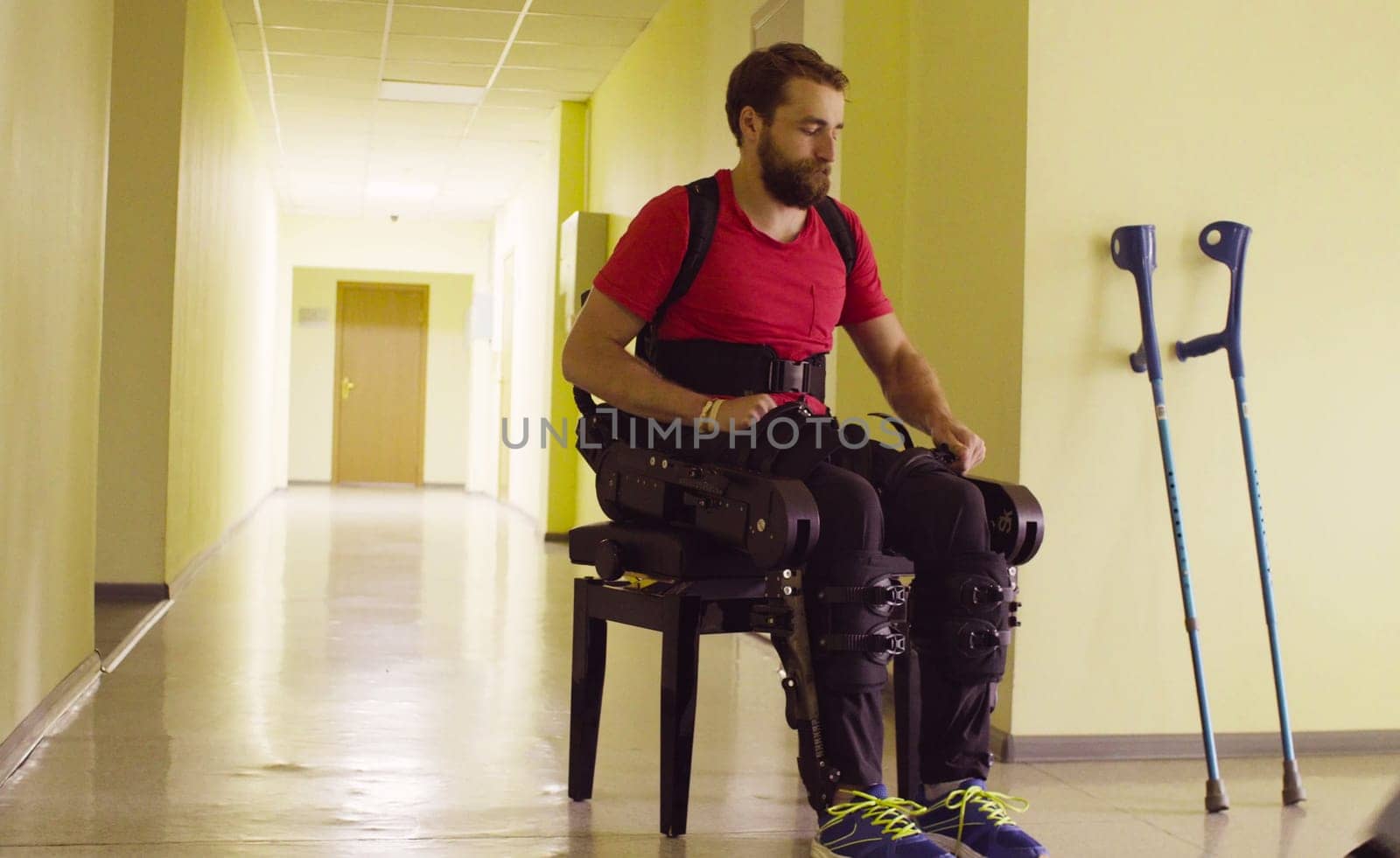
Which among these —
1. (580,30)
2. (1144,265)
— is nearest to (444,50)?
(580,30)

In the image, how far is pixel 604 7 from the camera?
21.3ft

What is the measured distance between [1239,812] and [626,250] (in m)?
1.49


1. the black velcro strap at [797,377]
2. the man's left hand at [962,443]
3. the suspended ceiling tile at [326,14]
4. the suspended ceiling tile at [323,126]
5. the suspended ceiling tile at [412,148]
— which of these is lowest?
the man's left hand at [962,443]

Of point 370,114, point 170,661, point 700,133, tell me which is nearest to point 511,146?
point 370,114

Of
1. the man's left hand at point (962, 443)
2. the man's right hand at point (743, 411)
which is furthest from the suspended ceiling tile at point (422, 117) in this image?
the man's right hand at point (743, 411)

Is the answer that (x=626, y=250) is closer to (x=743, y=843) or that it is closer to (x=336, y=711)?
(x=743, y=843)

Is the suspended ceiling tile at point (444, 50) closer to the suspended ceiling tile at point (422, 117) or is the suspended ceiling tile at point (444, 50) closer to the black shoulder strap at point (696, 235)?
the suspended ceiling tile at point (422, 117)

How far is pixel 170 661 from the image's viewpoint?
3742 millimetres

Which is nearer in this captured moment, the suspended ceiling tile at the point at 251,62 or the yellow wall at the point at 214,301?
the yellow wall at the point at 214,301

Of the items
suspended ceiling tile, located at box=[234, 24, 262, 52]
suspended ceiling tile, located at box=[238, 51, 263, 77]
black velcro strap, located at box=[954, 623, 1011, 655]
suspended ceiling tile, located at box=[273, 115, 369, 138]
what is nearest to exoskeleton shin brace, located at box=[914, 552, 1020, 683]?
black velcro strap, located at box=[954, 623, 1011, 655]

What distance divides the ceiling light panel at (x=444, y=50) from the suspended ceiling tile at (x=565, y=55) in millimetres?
105

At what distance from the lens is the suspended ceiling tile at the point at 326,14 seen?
6469 millimetres

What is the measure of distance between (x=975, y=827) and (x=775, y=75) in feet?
3.71

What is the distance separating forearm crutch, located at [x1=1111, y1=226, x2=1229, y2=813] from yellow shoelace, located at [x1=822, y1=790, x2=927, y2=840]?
3.11ft
